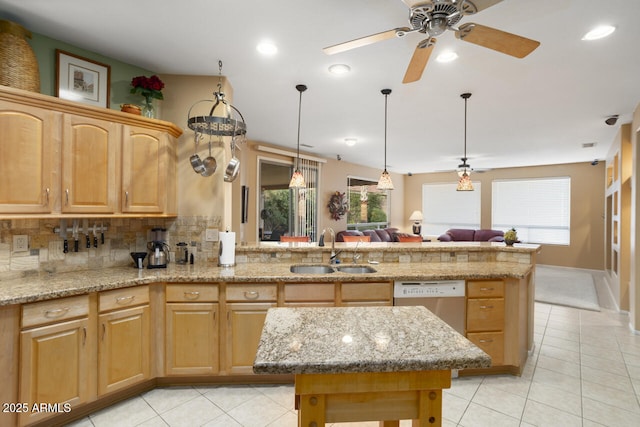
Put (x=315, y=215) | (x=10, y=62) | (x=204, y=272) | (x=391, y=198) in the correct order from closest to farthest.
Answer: (x=10, y=62)
(x=204, y=272)
(x=315, y=215)
(x=391, y=198)

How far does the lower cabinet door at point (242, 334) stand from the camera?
248 centimetres

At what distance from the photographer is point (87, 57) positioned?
2609mm

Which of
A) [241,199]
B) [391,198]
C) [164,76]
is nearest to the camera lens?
[164,76]

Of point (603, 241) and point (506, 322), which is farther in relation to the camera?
point (603, 241)

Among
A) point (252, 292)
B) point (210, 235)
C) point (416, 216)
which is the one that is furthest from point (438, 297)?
point (416, 216)

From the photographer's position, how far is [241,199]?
5406 mm

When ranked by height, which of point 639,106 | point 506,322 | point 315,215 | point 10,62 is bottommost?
point 506,322

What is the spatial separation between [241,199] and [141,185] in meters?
2.77

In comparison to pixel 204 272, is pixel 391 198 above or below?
above

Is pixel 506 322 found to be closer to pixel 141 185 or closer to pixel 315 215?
pixel 141 185

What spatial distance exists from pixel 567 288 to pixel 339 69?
591cm

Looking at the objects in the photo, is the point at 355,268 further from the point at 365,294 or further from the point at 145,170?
the point at 145,170

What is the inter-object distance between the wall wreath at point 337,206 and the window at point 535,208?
4510mm

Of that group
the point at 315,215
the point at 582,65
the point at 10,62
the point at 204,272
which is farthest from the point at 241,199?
the point at 582,65
